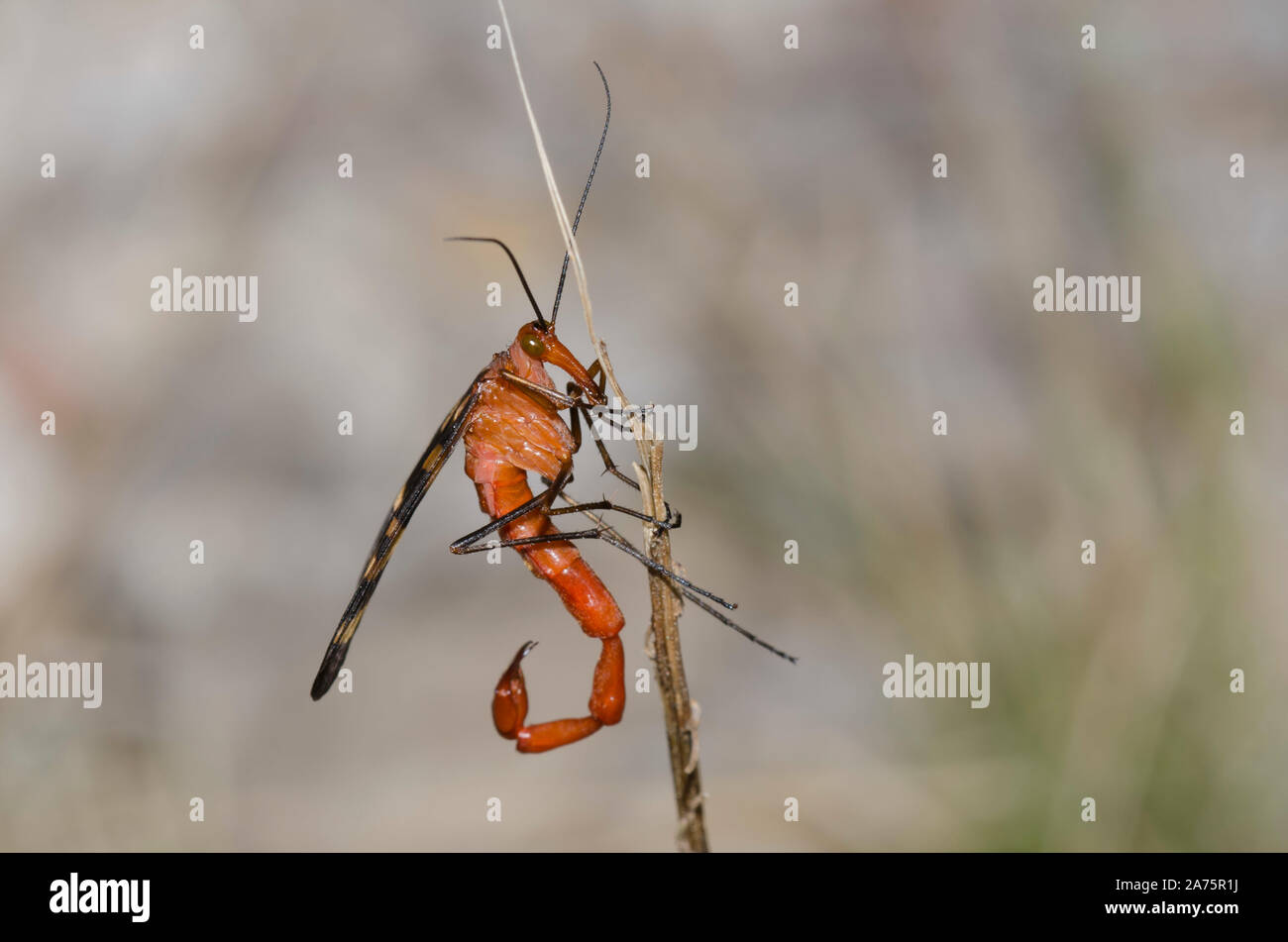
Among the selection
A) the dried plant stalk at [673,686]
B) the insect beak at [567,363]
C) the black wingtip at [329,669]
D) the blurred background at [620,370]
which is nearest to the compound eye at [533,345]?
the insect beak at [567,363]

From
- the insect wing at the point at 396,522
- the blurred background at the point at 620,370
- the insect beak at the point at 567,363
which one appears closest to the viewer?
the insect beak at the point at 567,363

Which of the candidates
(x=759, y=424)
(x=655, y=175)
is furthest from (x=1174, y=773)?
(x=655, y=175)

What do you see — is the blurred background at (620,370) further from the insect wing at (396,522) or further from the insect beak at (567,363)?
the insect beak at (567,363)

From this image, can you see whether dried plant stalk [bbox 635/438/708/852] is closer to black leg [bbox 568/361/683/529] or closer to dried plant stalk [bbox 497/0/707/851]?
dried plant stalk [bbox 497/0/707/851]

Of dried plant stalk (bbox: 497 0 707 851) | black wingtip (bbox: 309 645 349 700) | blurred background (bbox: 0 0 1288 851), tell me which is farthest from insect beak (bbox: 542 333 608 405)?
blurred background (bbox: 0 0 1288 851)

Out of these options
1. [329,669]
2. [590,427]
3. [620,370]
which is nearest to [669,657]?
[590,427]

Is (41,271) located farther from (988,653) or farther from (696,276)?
(988,653)

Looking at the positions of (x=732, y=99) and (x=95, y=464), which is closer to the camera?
(x=95, y=464)
